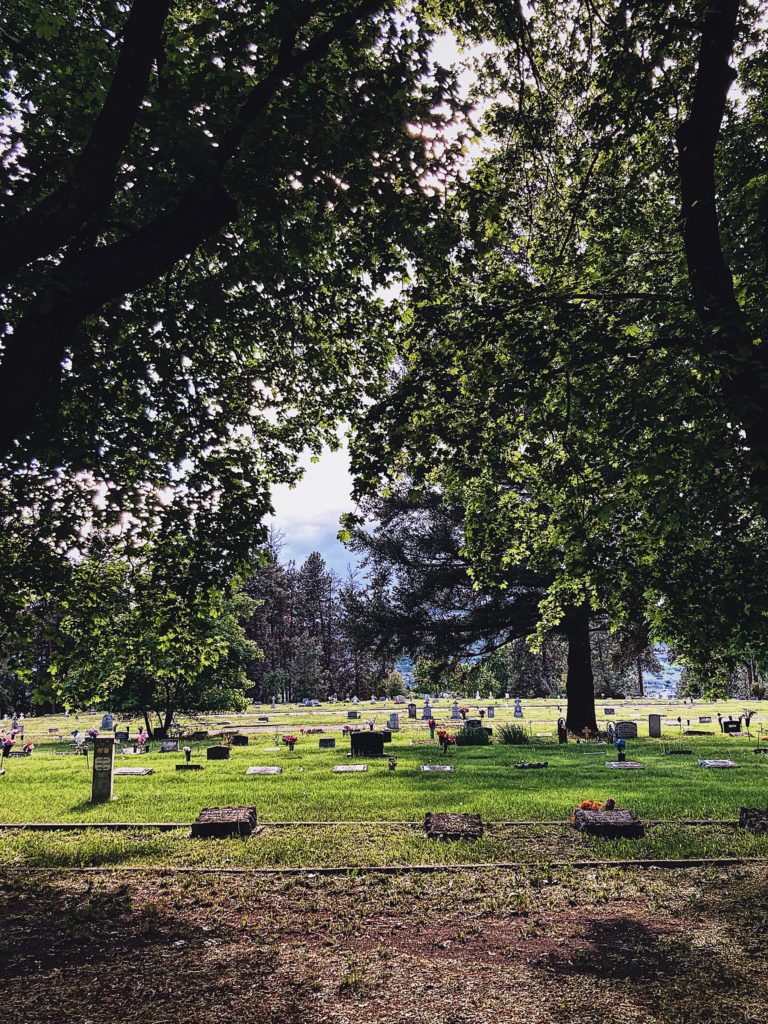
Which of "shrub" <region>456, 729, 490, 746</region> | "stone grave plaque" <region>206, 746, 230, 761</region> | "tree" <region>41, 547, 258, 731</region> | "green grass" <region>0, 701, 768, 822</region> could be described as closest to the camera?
"tree" <region>41, 547, 258, 731</region>

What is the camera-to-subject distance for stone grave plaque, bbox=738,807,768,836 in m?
10.4

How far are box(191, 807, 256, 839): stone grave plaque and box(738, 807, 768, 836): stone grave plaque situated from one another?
8369 millimetres

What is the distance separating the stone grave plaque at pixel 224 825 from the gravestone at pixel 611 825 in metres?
5.56

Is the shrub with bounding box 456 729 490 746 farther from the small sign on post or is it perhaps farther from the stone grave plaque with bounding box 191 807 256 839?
the stone grave plaque with bounding box 191 807 256 839

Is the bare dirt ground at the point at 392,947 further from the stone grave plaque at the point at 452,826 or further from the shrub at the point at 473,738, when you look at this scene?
the shrub at the point at 473,738

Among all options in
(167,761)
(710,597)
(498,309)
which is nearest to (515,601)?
(167,761)

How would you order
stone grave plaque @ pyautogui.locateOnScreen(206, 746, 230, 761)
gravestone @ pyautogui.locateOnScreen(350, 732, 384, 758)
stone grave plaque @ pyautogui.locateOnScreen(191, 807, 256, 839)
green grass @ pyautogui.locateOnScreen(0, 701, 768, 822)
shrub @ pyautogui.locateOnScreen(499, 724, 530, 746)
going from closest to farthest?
1. stone grave plaque @ pyautogui.locateOnScreen(191, 807, 256, 839)
2. green grass @ pyautogui.locateOnScreen(0, 701, 768, 822)
3. stone grave plaque @ pyautogui.locateOnScreen(206, 746, 230, 761)
4. gravestone @ pyautogui.locateOnScreen(350, 732, 384, 758)
5. shrub @ pyautogui.locateOnScreen(499, 724, 530, 746)

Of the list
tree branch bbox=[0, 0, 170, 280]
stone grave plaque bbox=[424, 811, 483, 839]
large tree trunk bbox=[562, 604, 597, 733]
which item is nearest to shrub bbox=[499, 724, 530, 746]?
large tree trunk bbox=[562, 604, 597, 733]

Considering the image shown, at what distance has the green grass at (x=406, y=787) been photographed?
12609 millimetres

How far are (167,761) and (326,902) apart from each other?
1670 cm

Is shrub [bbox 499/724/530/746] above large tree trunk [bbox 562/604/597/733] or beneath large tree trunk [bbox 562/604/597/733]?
beneath

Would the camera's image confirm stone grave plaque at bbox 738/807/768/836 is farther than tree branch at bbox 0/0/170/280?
Yes

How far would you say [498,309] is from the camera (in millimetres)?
8469

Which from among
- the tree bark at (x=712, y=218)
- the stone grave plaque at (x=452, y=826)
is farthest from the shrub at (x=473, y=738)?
the tree bark at (x=712, y=218)
